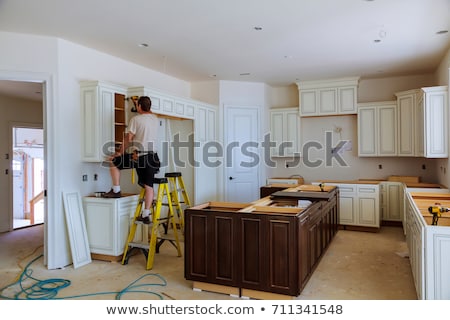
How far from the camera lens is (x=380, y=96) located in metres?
6.32

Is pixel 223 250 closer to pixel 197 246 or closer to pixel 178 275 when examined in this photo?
pixel 197 246

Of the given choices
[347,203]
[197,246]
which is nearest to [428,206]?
[347,203]

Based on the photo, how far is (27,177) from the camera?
8078mm

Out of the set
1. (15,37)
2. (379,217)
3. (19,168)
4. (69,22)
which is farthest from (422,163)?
(19,168)

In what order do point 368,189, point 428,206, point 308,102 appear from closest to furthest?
point 428,206 → point 368,189 → point 308,102

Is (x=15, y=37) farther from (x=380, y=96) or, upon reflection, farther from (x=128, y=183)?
(x=380, y=96)

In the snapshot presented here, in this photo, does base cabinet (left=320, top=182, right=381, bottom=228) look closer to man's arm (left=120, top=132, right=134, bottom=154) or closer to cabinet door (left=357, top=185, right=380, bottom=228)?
cabinet door (left=357, top=185, right=380, bottom=228)

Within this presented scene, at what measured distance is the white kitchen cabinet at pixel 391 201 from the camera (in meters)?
5.79

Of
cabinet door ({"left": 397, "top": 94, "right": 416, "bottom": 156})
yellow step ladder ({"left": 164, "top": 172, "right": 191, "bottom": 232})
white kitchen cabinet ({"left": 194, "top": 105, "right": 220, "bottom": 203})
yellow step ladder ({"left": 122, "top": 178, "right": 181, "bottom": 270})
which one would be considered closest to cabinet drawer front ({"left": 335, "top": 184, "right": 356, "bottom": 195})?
cabinet door ({"left": 397, "top": 94, "right": 416, "bottom": 156})

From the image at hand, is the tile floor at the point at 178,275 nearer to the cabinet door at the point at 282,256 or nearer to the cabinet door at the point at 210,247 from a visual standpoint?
the cabinet door at the point at 210,247

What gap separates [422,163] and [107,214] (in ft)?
18.2

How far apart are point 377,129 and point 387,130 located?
0.17 metres

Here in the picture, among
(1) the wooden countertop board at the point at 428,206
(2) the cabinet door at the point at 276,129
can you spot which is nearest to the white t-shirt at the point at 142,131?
(1) the wooden countertop board at the point at 428,206

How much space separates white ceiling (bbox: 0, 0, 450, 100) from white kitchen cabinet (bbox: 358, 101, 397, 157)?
32.0 inches
